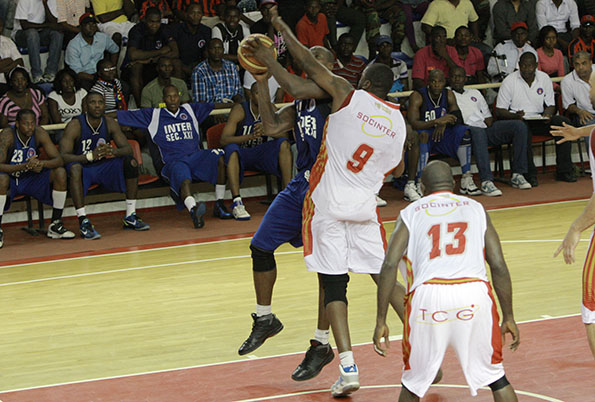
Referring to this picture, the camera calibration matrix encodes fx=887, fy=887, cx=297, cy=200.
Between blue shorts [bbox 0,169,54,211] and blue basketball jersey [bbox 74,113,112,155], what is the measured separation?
18.3 inches

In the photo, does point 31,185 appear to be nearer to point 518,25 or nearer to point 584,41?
point 518,25

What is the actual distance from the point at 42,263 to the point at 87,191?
5.17 feet

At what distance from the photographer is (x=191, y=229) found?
33.4 ft

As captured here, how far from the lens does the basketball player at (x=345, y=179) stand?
182 inches

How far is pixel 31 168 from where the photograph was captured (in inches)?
384

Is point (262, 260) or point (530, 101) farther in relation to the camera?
point (530, 101)

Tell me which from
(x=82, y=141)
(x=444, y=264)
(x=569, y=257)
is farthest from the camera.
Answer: (x=82, y=141)

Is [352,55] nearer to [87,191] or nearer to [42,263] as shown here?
[87,191]

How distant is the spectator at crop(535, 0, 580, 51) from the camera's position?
45.0 ft

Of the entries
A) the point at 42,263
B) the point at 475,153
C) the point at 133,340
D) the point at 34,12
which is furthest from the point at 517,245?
the point at 34,12

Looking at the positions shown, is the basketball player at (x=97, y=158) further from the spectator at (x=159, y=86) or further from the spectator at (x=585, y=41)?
the spectator at (x=585, y=41)

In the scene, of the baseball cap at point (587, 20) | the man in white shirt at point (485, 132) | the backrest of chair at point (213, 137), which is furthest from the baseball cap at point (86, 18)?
the baseball cap at point (587, 20)

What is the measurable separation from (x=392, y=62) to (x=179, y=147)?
365 cm

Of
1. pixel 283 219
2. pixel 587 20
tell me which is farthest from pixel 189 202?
pixel 587 20
